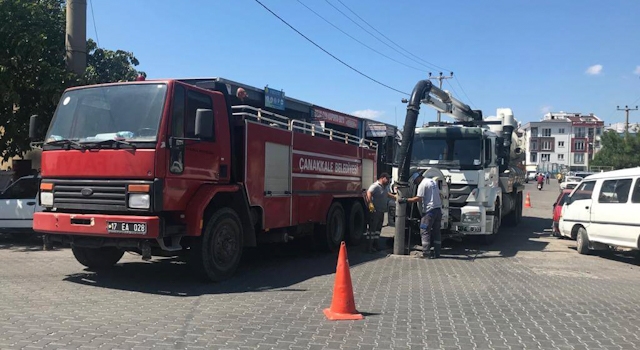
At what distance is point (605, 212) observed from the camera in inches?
408

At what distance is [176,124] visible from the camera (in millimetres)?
6688

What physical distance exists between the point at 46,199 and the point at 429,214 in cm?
670

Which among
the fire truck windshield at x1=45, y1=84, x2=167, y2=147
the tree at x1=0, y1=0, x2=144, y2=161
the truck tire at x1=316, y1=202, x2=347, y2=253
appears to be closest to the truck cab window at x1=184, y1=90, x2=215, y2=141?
the fire truck windshield at x1=45, y1=84, x2=167, y2=147

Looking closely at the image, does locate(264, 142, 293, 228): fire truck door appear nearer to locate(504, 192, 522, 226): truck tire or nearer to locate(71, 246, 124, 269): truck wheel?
locate(71, 246, 124, 269): truck wheel

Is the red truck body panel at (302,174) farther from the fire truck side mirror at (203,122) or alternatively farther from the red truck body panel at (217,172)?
the fire truck side mirror at (203,122)

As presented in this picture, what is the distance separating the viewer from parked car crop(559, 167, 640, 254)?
9.72m

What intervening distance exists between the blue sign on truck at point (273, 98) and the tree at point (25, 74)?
6.30m

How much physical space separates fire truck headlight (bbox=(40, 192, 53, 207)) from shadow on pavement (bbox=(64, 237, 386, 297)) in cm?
122

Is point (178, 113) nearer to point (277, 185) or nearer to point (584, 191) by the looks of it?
point (277, 185)

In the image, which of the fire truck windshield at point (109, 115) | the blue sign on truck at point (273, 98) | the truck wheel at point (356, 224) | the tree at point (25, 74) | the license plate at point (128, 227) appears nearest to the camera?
the license plate at point (128, 227)

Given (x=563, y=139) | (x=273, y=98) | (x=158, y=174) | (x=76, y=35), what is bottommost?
(x=158, y=174)

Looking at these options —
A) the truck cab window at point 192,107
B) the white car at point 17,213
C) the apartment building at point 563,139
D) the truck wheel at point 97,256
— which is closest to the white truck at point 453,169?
the truck cab window at point 192,107

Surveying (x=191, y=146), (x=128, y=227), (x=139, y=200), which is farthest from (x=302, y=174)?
(x=128, y=227)

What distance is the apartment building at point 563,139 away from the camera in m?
102
